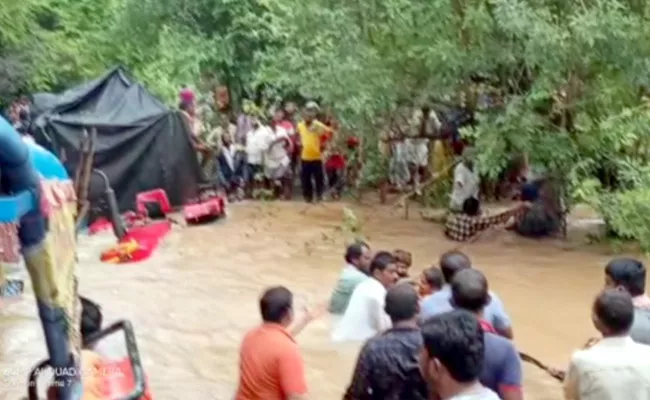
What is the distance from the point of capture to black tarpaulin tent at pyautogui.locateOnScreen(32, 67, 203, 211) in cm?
1561

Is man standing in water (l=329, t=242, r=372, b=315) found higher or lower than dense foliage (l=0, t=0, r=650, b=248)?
lower

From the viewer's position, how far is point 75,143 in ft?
50.8

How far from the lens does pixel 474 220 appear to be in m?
13.7

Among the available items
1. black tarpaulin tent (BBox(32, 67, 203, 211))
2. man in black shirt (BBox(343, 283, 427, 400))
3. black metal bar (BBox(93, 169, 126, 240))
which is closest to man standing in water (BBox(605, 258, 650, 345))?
man in black shirt (BBox(343, 283, 427, 400))

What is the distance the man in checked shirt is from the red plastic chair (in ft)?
13.5

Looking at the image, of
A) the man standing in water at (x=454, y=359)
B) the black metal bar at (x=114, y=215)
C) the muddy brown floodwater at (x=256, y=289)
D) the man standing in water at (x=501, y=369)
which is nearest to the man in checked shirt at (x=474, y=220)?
the muddy brown floodwater at (x=256, y=289)

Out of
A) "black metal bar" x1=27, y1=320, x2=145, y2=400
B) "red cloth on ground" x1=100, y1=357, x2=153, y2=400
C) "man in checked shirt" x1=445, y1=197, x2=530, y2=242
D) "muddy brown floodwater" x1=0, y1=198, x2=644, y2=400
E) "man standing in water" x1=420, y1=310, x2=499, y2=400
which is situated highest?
"man standing in water" x1=420, y1=310, x2=499, y2=400

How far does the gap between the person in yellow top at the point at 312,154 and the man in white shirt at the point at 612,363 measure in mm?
12875

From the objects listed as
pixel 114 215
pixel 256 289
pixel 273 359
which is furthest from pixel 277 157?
pixel 273 359

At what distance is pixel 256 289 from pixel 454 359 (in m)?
8.34

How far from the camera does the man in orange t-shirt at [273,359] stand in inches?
197

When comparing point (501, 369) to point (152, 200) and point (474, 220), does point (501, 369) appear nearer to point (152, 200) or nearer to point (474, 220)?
point (474, 220)

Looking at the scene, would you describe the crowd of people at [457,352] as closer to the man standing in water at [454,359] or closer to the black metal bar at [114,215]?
the man standing in water at [454,359]

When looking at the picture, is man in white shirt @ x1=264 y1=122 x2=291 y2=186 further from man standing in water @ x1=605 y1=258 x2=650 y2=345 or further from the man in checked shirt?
man standing in water @ x1=605 y1=258 x2=650 y2=345
